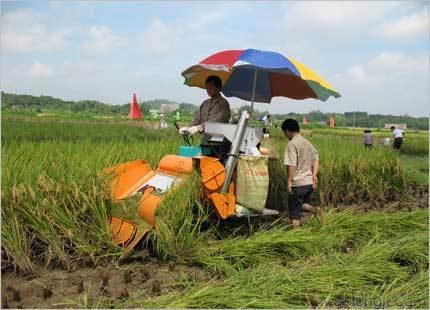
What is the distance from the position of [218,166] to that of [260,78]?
1914mm

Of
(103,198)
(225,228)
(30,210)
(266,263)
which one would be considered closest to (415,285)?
(266,263)

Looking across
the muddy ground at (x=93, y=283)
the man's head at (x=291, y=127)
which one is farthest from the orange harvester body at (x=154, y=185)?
the man's head at (x=291, y=127)

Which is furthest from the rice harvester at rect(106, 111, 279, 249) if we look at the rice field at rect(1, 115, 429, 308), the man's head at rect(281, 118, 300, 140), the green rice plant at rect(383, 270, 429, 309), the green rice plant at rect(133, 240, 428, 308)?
the green rice plant at rect(383, 270, 429, 309)

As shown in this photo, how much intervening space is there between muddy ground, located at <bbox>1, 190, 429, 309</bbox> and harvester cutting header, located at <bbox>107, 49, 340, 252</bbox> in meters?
0.41

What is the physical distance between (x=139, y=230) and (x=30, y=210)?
37.1 inches

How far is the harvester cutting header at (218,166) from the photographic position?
A: 168 inches

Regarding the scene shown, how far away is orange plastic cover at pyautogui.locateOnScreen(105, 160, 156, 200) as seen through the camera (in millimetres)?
4402

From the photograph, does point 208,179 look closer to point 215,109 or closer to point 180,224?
point 180,224

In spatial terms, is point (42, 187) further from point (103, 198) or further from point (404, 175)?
point (404, 175)

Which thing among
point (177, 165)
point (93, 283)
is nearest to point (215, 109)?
point (177, 165)

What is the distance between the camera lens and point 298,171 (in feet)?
16.4

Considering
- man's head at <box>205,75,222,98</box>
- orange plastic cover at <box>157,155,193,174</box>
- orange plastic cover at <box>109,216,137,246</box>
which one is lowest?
orange plastic cover at <box>109,216,137,246</box>

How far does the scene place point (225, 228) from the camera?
476 cm

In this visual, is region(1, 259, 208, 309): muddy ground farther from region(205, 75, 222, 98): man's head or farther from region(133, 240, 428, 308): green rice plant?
region(205, 75, 222, 98): man's head
